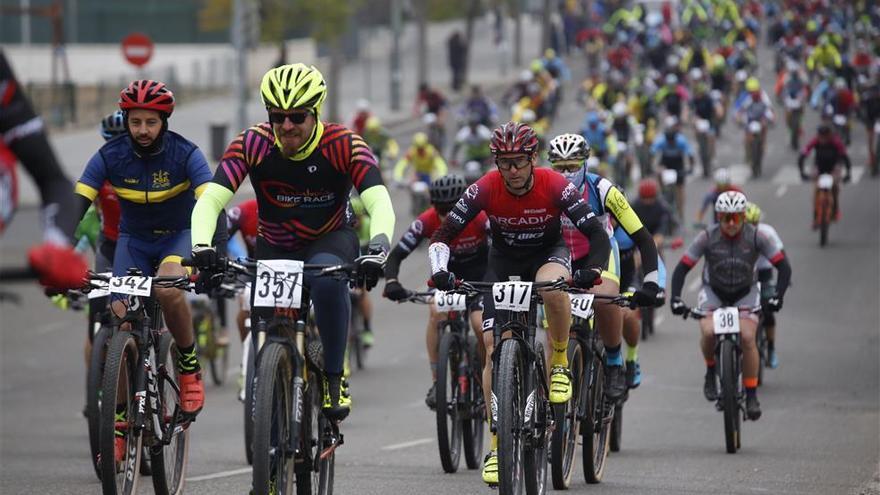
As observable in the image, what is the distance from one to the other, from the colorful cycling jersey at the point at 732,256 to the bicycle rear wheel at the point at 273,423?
6.55m

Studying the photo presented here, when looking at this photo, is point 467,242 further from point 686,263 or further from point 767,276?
point 767,276

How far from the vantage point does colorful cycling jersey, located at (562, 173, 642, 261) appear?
422 inches

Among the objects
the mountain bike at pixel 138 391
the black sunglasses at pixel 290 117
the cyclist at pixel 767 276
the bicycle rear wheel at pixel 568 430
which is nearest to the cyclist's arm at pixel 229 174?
the black sunglasses at pixel 290 117

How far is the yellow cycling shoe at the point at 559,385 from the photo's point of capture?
1021 centimetres

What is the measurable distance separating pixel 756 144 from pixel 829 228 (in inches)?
269

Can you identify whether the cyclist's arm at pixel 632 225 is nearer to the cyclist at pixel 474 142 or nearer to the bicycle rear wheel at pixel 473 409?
the bicycle rear wheel at pixel 473 409

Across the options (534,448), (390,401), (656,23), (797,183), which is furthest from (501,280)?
(656,23)

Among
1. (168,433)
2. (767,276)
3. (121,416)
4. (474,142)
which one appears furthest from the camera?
(474,142)

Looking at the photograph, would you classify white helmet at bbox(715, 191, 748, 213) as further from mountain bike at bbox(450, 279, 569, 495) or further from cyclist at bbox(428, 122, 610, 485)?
mountain bike at bbox(450, 279, 569, 495)

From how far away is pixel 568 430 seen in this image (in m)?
10.9

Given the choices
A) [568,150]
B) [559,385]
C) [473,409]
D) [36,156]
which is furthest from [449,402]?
[36,156]

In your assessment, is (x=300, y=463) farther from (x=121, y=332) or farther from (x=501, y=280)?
(x=501, y=280)

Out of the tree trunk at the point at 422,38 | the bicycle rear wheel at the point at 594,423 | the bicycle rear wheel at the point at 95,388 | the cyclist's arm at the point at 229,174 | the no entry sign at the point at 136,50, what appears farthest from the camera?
the tree trunk at the point at 422,38

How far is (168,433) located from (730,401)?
499 centimetres
